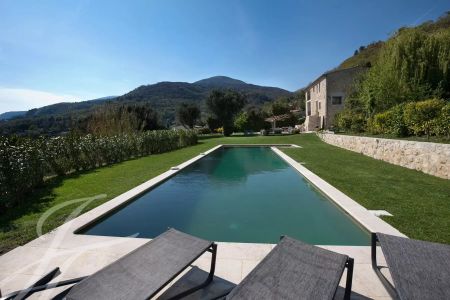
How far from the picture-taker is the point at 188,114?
45.0 m

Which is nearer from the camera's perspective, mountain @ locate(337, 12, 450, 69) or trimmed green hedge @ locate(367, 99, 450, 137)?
trimmed green hedge @ locate(367, 99, 450, 137)

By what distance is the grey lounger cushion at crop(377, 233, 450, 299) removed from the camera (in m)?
1.88

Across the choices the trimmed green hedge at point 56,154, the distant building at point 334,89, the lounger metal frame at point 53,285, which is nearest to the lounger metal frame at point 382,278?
the lounger metal frame at point 53,285

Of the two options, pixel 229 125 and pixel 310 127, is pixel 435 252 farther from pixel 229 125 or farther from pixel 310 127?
pixel 229 125

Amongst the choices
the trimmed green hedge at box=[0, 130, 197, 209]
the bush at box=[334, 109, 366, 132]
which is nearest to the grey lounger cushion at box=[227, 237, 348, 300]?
the trimmed green hedge at box=[0, 130, 197, 209]

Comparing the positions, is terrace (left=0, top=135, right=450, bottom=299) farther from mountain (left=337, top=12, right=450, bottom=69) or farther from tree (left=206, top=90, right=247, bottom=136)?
tree (left=206, top=90, right=247, bottom=136)

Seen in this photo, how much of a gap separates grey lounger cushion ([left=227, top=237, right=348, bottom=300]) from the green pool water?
217 centimetres

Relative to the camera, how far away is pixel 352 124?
18500 millimetres

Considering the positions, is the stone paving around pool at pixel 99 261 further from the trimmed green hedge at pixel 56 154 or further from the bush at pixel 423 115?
the bush at pixel 423 115

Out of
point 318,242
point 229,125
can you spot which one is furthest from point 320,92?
point 318,242

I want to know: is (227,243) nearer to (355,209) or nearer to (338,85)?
(355,209)

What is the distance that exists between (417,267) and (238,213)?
412cm

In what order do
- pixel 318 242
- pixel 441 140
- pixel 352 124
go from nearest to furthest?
1. pixel 318 242
2. pixel 441 140
3. pixel 352 124

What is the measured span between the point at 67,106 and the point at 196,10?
71.6 m
